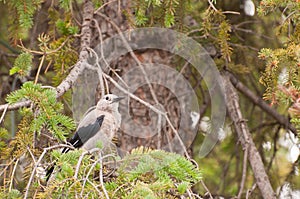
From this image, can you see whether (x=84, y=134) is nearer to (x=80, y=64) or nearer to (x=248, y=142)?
(x=80, y=64)

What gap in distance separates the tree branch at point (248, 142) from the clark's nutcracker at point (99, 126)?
968 mm

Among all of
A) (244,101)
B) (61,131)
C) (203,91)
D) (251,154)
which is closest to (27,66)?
(61,131)

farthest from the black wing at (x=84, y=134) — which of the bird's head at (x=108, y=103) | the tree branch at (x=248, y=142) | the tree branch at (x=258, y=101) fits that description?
the tree branch at (x=258, y=101)

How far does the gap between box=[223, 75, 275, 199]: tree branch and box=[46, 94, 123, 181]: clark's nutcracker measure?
968 millimetres

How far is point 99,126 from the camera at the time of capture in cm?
418

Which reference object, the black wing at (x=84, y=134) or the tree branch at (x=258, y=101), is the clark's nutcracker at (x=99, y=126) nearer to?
the black wing at (x=84, y=134)

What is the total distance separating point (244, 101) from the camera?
5.93 meters

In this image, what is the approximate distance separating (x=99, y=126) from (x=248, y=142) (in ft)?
3.74

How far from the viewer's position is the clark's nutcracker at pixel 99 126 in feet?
13.4

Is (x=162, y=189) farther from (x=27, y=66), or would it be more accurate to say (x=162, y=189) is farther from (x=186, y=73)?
(x=186, y=73)

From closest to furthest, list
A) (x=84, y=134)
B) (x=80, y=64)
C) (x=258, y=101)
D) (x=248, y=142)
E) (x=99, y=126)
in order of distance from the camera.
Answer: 1. (x=80, y=64)
2. (x=84, y=134)
3. (x=99, y=126)
4. (x=248, y=142)
5. (x=258, y=101)

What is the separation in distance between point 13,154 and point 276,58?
5.10ft

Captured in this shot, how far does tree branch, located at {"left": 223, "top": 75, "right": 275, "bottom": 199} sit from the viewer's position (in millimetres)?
4129

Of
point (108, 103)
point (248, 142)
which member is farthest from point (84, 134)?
point (248, 142)
